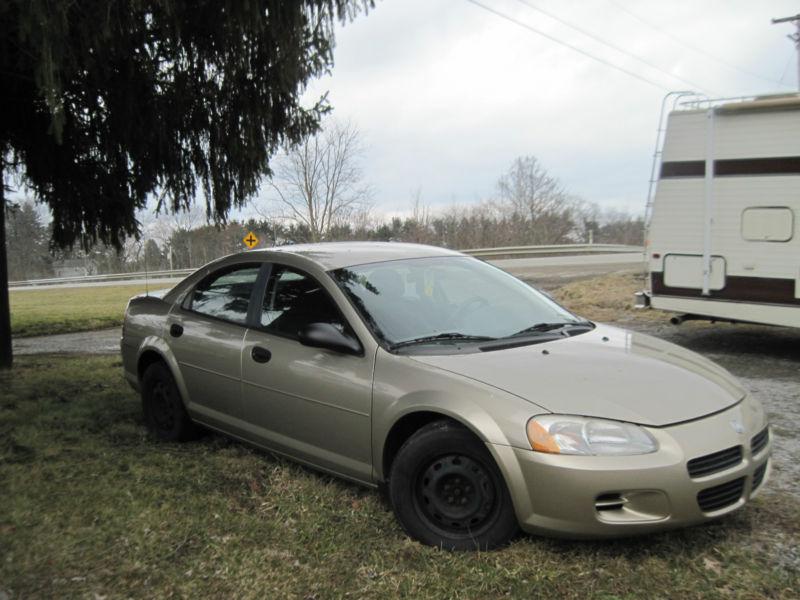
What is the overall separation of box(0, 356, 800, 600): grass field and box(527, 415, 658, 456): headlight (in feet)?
1.78

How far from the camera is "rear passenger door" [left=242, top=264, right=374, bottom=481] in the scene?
3.46m

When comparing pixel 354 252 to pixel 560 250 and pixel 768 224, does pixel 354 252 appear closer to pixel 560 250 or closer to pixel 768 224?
pixel 768 224

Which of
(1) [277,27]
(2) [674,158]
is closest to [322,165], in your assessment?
(2) [674,158]

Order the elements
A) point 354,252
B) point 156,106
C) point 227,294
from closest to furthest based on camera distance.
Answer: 1. point 354,252
2. point 227,294
3. point 156,106

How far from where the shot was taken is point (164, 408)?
489 centimetres

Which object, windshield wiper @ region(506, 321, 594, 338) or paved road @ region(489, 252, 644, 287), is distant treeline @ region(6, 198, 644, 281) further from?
windshield wiper @ region(506, 321, 594, 338)

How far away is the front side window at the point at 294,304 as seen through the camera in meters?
3.81

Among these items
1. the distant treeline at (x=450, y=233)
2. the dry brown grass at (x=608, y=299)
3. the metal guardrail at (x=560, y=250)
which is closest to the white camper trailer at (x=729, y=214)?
the dry brown grass at (x=608, y=299)

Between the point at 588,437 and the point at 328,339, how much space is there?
143cm

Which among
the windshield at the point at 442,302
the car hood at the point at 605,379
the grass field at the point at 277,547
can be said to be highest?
the windshield at the point at 442,302

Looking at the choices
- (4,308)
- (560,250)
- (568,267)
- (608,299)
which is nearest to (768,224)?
(608,299)

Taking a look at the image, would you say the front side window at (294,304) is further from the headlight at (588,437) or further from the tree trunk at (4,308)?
the tree trunk at (4,308)

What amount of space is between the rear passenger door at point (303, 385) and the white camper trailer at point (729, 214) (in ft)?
18.4

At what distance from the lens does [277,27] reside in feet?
16.2
